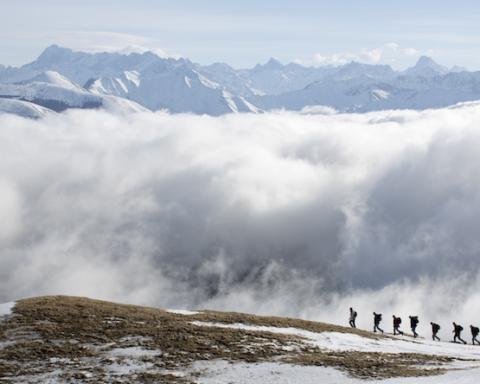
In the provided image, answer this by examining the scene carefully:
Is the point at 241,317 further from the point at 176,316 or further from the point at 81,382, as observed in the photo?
the point at 81,382

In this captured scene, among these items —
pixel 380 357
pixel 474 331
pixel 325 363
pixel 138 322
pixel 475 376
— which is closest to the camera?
pixel 475 376

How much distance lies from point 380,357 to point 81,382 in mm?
21605

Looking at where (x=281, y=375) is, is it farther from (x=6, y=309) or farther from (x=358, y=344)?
(x=6, y=309)

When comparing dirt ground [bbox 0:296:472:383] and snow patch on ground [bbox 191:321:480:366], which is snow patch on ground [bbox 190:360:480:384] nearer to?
dirt ground [bbox 0:296:472:383]

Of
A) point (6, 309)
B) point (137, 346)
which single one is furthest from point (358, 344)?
point (6, 309)

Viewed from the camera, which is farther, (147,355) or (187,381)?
(147,355)

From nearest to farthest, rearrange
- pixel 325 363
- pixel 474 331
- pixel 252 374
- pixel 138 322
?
pixel 252 374 → pixel 325 363 → pixel 138 322 → pixel 474 331

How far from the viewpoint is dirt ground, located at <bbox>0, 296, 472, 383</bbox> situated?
30.5 meters

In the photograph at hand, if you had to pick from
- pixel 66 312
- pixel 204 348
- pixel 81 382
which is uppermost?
pixel 66 312

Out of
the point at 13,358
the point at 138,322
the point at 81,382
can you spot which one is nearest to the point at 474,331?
the point at 138,322

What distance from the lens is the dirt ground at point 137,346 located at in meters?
30.5

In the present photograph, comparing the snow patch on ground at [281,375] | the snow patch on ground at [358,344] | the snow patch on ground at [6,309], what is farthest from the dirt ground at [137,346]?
the snow patch on ground at [358,344]

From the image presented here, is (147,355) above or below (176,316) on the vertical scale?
below

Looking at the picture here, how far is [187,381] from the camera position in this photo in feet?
96.0
